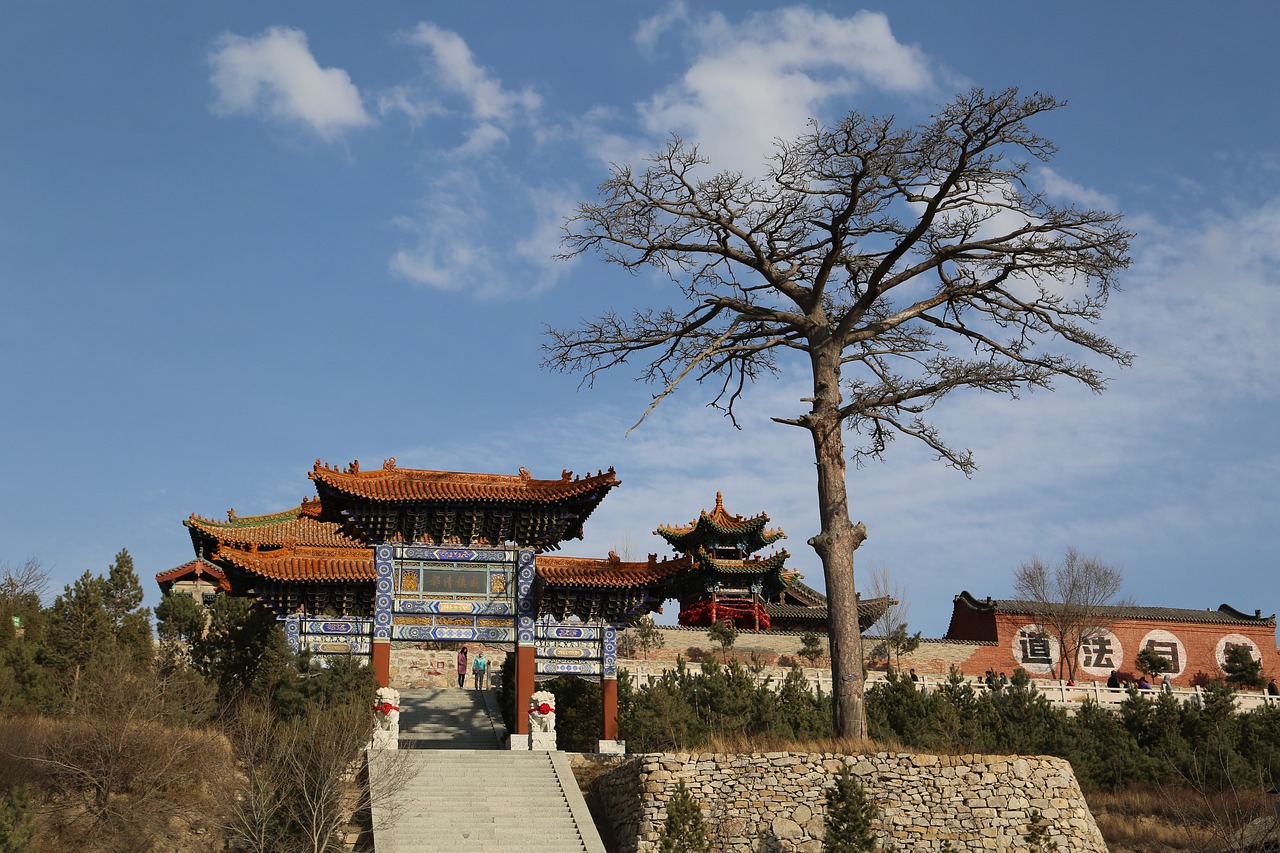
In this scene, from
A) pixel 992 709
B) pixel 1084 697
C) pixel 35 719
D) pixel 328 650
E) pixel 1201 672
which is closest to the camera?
pixel 35 719

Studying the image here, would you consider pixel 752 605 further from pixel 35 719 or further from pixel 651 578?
A: pixel 35 719

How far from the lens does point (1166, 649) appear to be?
4209 centimetres

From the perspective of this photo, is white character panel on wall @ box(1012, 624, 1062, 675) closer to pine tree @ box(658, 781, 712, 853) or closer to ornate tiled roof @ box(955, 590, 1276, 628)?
ornate tiled roof @ box(955, 590, 1276, 628)

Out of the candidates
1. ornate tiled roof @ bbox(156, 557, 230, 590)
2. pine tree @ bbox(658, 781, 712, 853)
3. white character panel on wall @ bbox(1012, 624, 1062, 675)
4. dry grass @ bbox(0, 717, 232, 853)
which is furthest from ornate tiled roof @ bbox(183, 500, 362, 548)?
white character panel on wall @ bbox(1012, 624, 1062, 675)

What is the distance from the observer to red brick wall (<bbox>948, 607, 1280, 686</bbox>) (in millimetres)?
41531

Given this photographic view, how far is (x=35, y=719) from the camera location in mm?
19906

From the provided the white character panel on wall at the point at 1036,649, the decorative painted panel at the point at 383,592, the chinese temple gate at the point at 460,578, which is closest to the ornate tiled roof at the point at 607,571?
the chinese temple gate at the point at 460,578

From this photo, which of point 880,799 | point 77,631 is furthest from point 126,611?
point 880,799

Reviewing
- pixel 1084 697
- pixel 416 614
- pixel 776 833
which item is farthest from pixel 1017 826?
pixel 1084 697

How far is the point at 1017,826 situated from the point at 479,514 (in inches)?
430

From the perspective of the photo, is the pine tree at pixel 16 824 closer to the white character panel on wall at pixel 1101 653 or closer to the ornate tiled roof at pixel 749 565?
the ornate tiled roof at pixel 749 565

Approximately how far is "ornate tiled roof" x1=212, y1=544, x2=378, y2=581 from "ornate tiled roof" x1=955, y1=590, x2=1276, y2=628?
85.3 ft

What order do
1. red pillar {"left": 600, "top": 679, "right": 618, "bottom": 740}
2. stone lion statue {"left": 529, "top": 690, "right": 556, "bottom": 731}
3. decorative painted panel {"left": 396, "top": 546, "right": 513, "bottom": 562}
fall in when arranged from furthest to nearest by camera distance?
decorative painted panel {"left": 396, "top": 546, "right": 513, "bottom": 562} < red pillar {"left": 600, "top": 679, "right": 618, "bottom": 740} < stone lion statue {"left": 529, "top": 690, "right": 556, "bottom": 731}

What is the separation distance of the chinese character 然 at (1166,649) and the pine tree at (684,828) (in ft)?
98.4
